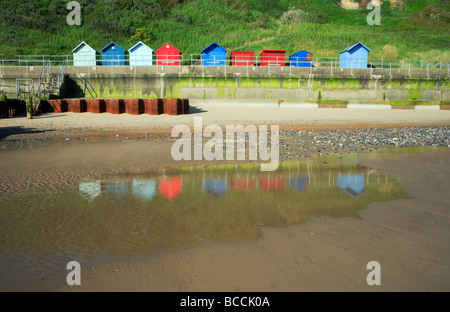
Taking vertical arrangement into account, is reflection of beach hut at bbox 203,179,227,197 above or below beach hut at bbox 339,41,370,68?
below

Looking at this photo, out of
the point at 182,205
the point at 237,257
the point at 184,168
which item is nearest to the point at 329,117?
the point at 184,168

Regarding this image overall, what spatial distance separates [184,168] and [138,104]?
10.7m

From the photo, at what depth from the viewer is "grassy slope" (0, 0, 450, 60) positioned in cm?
4162

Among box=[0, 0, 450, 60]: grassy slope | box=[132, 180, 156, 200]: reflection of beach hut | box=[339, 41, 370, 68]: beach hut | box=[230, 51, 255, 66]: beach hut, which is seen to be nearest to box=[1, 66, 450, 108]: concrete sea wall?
box=[230, 51, 255, 66]: beach hut

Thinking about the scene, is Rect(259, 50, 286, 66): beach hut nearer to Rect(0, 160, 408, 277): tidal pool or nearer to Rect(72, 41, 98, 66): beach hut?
Rect(72, 41, 98, 66): beach hut

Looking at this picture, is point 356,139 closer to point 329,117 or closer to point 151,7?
point 329,117

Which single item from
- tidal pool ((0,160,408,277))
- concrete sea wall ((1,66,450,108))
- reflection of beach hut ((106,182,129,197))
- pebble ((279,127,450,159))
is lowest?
tidal pool ((0,160,408,277))

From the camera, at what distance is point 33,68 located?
1006 inches

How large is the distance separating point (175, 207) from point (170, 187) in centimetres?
114

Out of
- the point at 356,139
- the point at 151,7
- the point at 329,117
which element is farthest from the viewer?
the point at 151,7

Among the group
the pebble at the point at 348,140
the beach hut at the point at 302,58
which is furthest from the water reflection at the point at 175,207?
the beach hut at the point at 302,58

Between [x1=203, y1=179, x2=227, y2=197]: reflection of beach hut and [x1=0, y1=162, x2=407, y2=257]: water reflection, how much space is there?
0.05 feet

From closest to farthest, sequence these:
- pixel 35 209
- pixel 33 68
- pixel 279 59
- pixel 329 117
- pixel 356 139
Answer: pixel 35 209 < pixel 356 139 < pixel 329 117 < pixel 33 68 < pixel 279 59

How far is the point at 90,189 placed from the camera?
592cm
